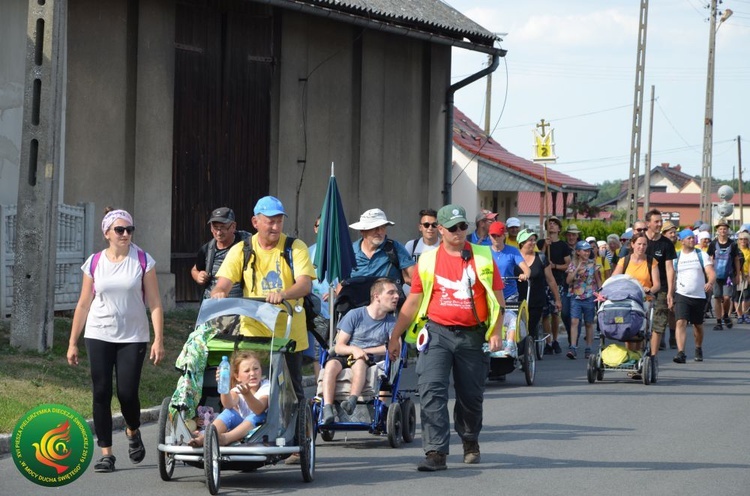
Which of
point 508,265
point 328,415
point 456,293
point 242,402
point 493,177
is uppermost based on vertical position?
point 493,177

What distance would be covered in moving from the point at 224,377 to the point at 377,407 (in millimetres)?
2170

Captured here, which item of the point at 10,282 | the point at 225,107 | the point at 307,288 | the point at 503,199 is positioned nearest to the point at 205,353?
the point at 307,288

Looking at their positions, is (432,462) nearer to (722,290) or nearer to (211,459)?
(211,459)

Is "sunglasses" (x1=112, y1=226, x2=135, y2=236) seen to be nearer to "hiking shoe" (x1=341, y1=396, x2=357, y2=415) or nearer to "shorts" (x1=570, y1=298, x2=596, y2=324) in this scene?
"hiking shoe" (x1=341, y1=396, x2=357, y2=415)

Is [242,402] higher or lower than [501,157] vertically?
lower

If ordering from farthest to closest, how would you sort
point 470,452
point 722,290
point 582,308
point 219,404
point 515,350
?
1. point 722,290
2. point 582,308
3. point 515,350
4. point 470,452
5. point 219,404

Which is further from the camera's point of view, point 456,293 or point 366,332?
point 366,332

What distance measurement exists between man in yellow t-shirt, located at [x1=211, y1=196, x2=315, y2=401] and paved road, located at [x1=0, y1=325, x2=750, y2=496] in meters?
0.94

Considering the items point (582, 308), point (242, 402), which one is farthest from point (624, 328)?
point (242, 402)

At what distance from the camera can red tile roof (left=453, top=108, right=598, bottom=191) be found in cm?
4788

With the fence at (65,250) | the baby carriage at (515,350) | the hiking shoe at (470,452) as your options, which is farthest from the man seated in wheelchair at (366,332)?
the fence at (65,250)

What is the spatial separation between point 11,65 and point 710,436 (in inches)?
400

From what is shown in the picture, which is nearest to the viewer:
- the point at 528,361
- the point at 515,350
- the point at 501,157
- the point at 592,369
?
the point at 515,350

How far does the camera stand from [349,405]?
1043cm
